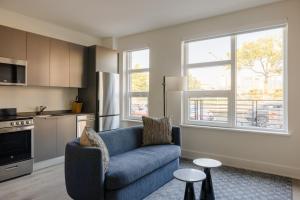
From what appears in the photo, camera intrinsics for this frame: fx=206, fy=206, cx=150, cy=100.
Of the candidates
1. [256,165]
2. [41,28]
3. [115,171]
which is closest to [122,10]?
[41,28]

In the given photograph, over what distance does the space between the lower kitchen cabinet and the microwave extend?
2.35 feet

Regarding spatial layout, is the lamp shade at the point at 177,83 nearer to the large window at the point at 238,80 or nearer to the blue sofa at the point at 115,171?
the large window at the point at 238,80

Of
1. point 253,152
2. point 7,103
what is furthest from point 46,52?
point 253,152

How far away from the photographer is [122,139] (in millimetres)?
3055

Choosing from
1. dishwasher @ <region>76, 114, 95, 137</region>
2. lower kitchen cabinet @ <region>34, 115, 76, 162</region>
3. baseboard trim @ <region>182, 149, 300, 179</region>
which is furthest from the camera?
dishwasher @ <region>76, 114, 95, 137</region>

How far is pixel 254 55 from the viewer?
3.64 m

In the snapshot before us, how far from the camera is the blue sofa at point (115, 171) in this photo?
2092mm

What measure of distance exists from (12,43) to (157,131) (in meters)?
2.78

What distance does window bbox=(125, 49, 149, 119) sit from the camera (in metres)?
4.99

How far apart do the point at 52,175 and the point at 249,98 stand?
11.8 feet

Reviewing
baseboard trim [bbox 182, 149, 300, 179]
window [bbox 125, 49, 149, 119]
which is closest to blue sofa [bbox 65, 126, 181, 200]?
baseboard trim [bbox 182, 149, 300, 179]

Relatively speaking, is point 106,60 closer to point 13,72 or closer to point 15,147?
point 13,72

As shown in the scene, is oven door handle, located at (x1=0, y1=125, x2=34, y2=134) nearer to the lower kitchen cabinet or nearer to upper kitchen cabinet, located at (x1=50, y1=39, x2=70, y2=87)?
the lower kitchen cabinet

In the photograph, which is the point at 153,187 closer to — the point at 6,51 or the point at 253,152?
the point at 253,152
